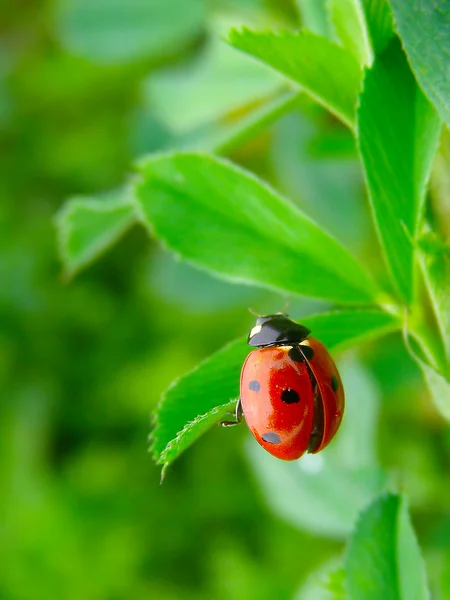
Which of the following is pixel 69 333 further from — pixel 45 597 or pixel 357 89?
pixel 357 89

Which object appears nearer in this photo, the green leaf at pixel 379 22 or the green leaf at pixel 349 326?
the green leaf at pixel 379 22

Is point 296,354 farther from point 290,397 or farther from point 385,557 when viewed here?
point 385,557

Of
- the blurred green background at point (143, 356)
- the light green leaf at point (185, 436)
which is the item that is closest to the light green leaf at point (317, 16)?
the blurred green background at point (143, 356)

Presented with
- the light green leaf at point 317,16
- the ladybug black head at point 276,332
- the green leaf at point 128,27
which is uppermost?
the green leaf at point 128,27

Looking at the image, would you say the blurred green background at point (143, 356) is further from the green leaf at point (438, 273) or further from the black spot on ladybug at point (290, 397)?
the green leaf at point (438, 273)

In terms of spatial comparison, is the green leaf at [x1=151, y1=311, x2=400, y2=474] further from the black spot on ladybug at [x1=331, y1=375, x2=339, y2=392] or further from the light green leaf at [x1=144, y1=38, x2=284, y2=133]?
the light green leaf at [x1=144, y1=38, x2=284, y2=133]

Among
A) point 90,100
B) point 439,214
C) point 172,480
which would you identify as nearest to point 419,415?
point 172,480

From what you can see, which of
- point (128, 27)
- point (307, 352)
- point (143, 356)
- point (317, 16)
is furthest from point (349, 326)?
point (143, 356)
